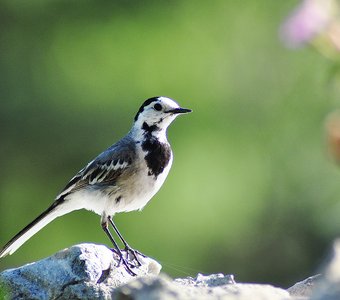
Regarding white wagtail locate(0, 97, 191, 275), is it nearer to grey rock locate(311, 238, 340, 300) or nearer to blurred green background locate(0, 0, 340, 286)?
grey rock locate(311, 238, 340, 300)

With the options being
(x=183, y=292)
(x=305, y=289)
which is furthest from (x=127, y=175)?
(x=183, y=292)

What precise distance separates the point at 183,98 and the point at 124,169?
6.71 meters

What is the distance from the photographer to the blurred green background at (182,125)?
13.8 meters

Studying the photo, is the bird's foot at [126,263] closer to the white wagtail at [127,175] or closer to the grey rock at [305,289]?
the grey rock at [305,289]

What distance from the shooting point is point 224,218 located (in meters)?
14.9

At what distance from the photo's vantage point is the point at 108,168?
7.27 meters

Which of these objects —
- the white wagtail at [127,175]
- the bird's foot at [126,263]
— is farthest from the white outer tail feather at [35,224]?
the bird's foot at [126,263]

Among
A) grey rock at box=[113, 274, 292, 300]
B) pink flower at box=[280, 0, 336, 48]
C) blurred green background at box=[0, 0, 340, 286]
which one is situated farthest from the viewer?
blurred green background at box=[0, 0, 340, 286]

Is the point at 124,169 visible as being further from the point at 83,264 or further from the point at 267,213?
the point at 267,213

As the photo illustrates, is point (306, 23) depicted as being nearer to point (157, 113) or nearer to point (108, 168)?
point (157, 113)

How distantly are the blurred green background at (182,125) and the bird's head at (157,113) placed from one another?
5.80 m

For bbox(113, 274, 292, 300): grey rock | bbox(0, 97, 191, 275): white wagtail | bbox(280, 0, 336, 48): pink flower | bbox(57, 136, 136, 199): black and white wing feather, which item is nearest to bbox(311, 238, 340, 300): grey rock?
bbox(113, 274, 292, 300): grey rock

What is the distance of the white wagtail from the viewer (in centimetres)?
707

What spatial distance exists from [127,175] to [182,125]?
6.74 m
